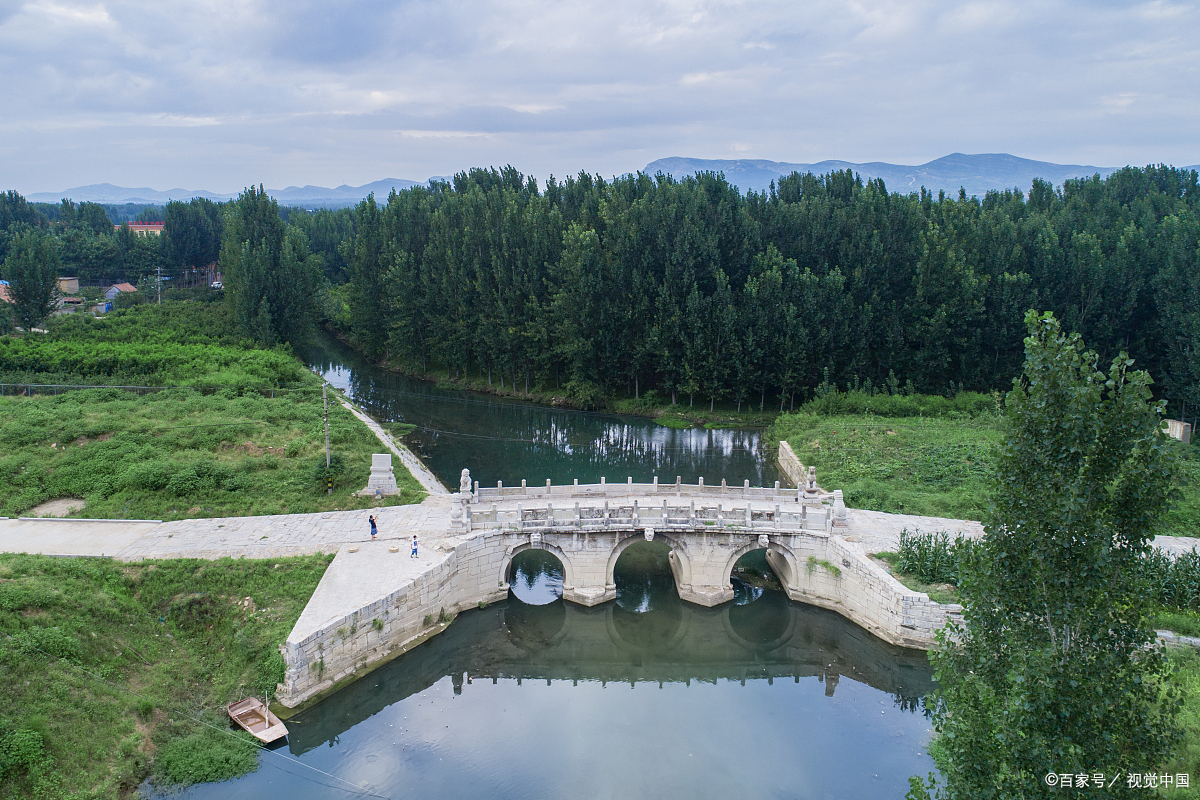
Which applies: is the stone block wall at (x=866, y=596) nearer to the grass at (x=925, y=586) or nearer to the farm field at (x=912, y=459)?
the grass at (x=925, y=586)

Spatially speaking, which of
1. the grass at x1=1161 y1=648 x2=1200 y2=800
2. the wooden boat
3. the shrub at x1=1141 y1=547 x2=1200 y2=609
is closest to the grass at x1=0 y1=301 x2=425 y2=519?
the wooden boat

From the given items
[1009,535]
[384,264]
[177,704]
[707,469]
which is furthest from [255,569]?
[384,264]

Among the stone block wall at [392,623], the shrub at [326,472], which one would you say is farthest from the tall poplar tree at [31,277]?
the stone block wall at [392,623]

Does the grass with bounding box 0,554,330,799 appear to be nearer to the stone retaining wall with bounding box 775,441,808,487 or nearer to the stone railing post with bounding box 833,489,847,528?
the stone railing post with bounding box 833,489,847,528

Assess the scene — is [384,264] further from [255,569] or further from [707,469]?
[255,569]

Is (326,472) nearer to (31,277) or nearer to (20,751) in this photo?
(20,751)

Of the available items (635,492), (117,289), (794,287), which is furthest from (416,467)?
(117,289)
